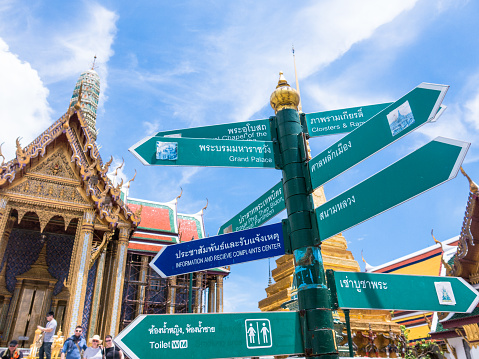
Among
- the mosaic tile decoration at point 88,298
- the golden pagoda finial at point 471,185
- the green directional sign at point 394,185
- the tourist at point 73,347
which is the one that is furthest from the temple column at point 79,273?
the golden pagoda finial at point 471,185

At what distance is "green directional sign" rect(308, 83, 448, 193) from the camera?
104 inches

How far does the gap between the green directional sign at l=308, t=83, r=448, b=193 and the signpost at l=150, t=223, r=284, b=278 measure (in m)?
0.60

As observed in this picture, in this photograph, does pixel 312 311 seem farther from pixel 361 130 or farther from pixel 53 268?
pixel 53 268

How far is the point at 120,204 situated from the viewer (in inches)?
522

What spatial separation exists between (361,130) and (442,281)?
1423 millimetres

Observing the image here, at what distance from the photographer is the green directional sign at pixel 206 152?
3.24 m

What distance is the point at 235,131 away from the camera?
12.5 feet

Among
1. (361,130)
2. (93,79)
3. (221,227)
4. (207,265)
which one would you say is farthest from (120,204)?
(93,79)

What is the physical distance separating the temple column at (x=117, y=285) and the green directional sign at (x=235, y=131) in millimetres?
10172

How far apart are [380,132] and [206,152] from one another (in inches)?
60.2

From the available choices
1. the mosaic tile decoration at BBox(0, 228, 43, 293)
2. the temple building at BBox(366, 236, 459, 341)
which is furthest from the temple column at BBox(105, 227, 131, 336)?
the temple building at BBox(366, 236, 459, 341)

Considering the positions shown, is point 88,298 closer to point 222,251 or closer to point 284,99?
Answer: point 222,251

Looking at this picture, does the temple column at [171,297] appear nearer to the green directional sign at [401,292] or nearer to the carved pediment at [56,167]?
the carved pediment at [56,167]

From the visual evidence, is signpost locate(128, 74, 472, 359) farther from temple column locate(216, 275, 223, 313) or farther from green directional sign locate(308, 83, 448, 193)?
temple column locate(216, 275, 223, 313)
